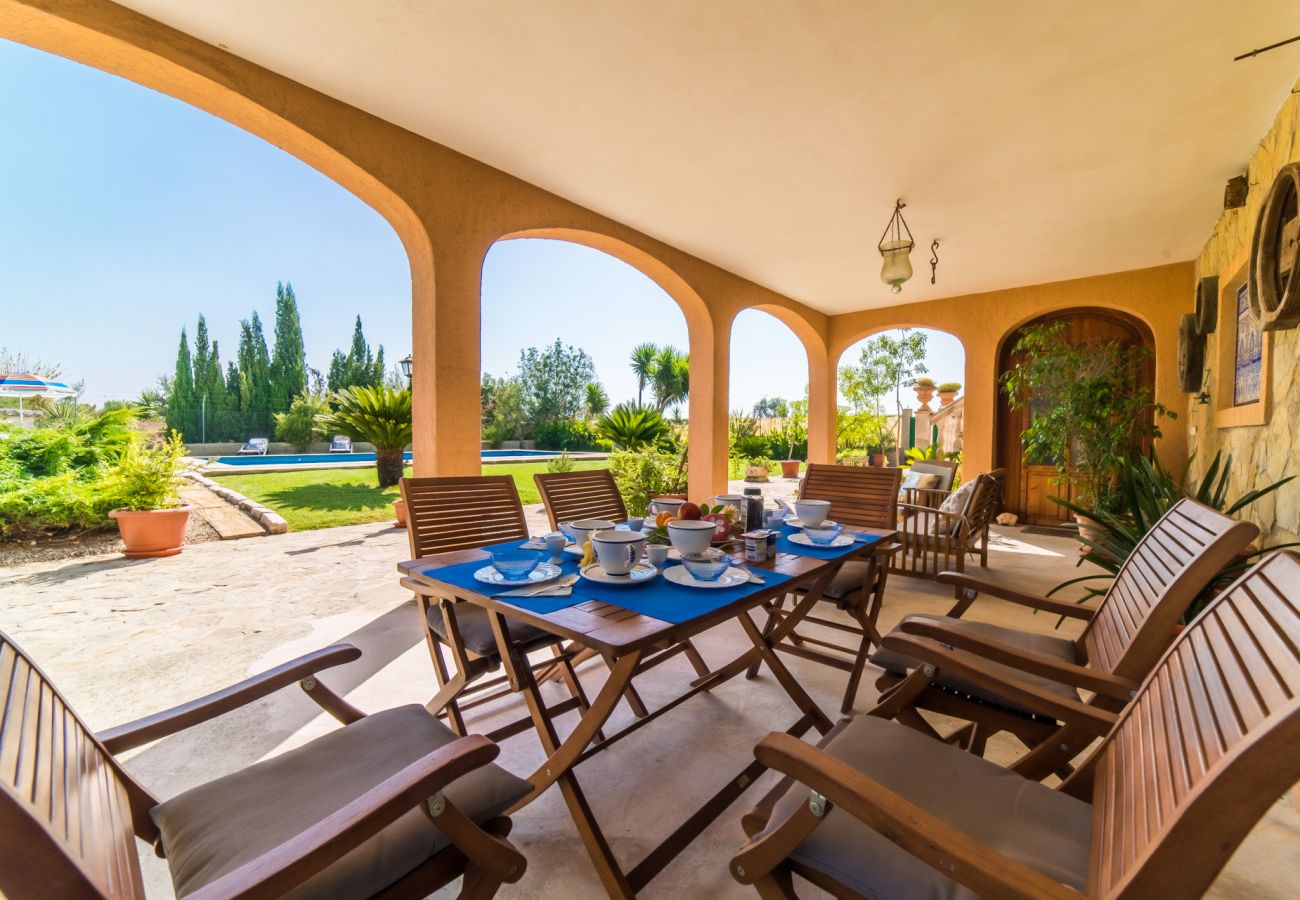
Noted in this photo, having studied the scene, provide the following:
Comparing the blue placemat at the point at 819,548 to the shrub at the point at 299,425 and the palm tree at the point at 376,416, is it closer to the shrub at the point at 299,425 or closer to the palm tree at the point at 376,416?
the palm tree at the point at 376,416

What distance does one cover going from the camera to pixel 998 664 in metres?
1.50

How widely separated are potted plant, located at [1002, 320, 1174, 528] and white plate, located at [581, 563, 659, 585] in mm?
5192

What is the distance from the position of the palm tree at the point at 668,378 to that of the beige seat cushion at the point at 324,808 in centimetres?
1753

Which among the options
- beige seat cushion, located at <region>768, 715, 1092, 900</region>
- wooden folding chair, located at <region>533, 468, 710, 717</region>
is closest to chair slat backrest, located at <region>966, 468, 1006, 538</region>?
wooden folding chair, located at <region>533, 468, 710, 717</region>

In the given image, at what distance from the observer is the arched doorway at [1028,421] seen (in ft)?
19.6

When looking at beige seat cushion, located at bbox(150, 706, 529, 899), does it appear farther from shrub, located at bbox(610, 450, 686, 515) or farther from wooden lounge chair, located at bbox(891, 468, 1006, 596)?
shrub, located at bbox(610, 450, 686, 515)

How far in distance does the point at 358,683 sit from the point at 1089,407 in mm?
6341

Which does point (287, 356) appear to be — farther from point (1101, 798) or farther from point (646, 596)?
point (1101, 798)

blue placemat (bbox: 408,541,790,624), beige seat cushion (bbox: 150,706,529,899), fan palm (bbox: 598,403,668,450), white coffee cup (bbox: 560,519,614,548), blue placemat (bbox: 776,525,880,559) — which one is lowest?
beige seat cushion (bbox: 150,706,529,899)

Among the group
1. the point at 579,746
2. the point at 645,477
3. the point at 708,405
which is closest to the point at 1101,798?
the point at 579,746

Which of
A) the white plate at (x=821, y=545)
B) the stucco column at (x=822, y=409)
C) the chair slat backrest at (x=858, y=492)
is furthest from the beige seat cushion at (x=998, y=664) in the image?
the stucco column at (x=822, y=409)

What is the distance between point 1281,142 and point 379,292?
2044 cm

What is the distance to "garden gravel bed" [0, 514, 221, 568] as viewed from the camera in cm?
441

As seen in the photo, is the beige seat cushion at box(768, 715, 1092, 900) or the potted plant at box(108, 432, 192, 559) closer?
the beige seat cushion at box(768, 715, 1092, 900)
